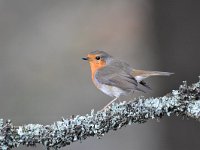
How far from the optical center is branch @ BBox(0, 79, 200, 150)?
376 cm

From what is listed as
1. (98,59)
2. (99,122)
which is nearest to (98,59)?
(98,59)

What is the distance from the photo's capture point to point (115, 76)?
5.51 metres

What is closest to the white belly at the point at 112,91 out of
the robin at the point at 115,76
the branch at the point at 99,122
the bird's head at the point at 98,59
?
the robin at the point at 115,76

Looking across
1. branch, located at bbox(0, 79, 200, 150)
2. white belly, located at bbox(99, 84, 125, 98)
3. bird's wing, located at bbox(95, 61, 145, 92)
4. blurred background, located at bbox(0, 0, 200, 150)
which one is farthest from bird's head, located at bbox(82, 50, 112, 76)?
branch, located at bbox(0, 79, 200, 150)

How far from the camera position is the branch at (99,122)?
12.3ft

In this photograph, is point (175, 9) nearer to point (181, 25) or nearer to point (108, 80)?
point (181, 25)

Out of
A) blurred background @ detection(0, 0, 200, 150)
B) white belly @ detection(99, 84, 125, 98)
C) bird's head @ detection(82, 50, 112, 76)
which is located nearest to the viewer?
white belly @ detection(99, 84, 125, 98)

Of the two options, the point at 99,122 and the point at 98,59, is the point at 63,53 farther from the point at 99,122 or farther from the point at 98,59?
the point at 99,122

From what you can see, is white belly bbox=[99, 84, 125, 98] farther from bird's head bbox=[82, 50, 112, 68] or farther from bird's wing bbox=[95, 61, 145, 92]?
bird's head bbox=[82, 50, 112, 68]

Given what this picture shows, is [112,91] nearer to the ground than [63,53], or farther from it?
nearer to the ground

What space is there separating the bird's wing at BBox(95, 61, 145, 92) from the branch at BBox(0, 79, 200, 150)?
95 cm

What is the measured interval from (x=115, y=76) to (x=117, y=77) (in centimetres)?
7

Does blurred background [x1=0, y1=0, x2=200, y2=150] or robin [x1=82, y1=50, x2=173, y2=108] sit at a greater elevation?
blurred background [x1=0, y1=0, x2=200, y2=150]

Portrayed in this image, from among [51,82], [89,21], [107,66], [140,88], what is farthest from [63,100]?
[140,88]
